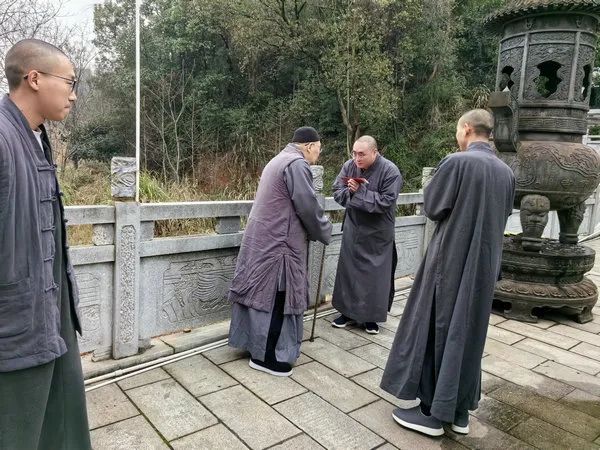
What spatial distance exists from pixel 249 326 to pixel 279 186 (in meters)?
1.06

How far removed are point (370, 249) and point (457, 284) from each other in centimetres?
166

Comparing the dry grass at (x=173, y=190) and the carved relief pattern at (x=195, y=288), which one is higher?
the dry grass at (x=173, y=190)

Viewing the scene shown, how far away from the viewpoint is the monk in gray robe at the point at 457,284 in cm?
256

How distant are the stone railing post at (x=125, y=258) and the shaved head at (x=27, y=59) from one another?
4.99 ft

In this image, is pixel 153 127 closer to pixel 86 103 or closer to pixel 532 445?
pixel 86 103

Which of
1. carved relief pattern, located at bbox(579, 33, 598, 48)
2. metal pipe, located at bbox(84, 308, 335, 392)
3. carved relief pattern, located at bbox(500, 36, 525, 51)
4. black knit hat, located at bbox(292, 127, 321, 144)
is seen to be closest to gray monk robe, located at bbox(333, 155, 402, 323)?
black knit hat, located at bbox(292, 127, 321, 144)

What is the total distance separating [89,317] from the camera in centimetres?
320

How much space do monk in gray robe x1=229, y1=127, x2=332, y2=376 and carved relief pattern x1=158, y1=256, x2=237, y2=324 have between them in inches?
18.9

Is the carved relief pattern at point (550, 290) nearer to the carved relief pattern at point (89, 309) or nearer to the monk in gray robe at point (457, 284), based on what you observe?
the monk in gray robe at point (457, 284)

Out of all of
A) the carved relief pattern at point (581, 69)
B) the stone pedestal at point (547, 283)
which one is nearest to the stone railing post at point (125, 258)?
the stone pedestal at point (547, 283)

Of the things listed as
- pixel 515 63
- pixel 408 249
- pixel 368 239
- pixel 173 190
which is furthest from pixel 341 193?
pixel 173 190

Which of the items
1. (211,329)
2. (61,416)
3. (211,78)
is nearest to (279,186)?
(211,329)

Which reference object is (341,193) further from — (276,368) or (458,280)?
(458,280)

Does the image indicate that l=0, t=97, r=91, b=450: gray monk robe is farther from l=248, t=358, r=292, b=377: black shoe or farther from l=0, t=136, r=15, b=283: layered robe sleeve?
l=248, t=358, r=292, b=377: black shoe
